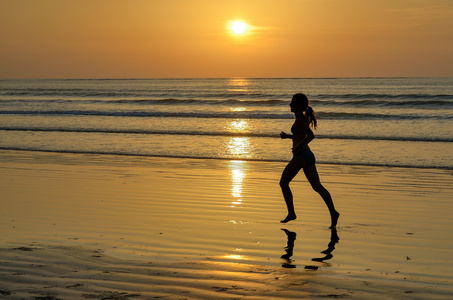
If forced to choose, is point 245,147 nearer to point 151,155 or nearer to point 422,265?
point 151,155

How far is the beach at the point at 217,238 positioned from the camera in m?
5.13

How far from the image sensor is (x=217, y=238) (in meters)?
6.98

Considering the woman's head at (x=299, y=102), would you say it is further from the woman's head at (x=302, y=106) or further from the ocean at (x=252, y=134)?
the ocean at (x=252, y=134)

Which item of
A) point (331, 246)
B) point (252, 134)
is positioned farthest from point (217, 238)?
point (252, 134)

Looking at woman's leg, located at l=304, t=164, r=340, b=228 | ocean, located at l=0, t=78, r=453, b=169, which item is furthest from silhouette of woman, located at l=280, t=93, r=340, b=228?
ocean, located at l=0, t=78, r=453, b=169

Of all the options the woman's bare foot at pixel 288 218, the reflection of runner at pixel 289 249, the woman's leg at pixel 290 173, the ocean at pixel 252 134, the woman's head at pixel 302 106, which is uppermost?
the ocean at pixel 252 134

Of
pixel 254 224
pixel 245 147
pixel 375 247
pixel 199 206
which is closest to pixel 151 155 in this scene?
pixel 245 147

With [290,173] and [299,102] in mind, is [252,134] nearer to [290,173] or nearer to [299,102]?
[290,173]

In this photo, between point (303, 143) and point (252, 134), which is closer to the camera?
point (303, 143)

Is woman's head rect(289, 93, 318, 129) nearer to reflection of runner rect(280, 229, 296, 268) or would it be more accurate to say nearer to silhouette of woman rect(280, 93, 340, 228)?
silhouette of woman rect(280, 93, 340, 228)

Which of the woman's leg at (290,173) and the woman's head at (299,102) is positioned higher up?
the woman's head at (299,102)

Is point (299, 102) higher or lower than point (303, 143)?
higher

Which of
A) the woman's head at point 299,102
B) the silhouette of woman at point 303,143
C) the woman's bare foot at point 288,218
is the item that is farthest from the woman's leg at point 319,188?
the woman's head at point 299,102

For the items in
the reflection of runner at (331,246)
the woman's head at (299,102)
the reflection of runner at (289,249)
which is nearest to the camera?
the reflection of runner at (289,249)
